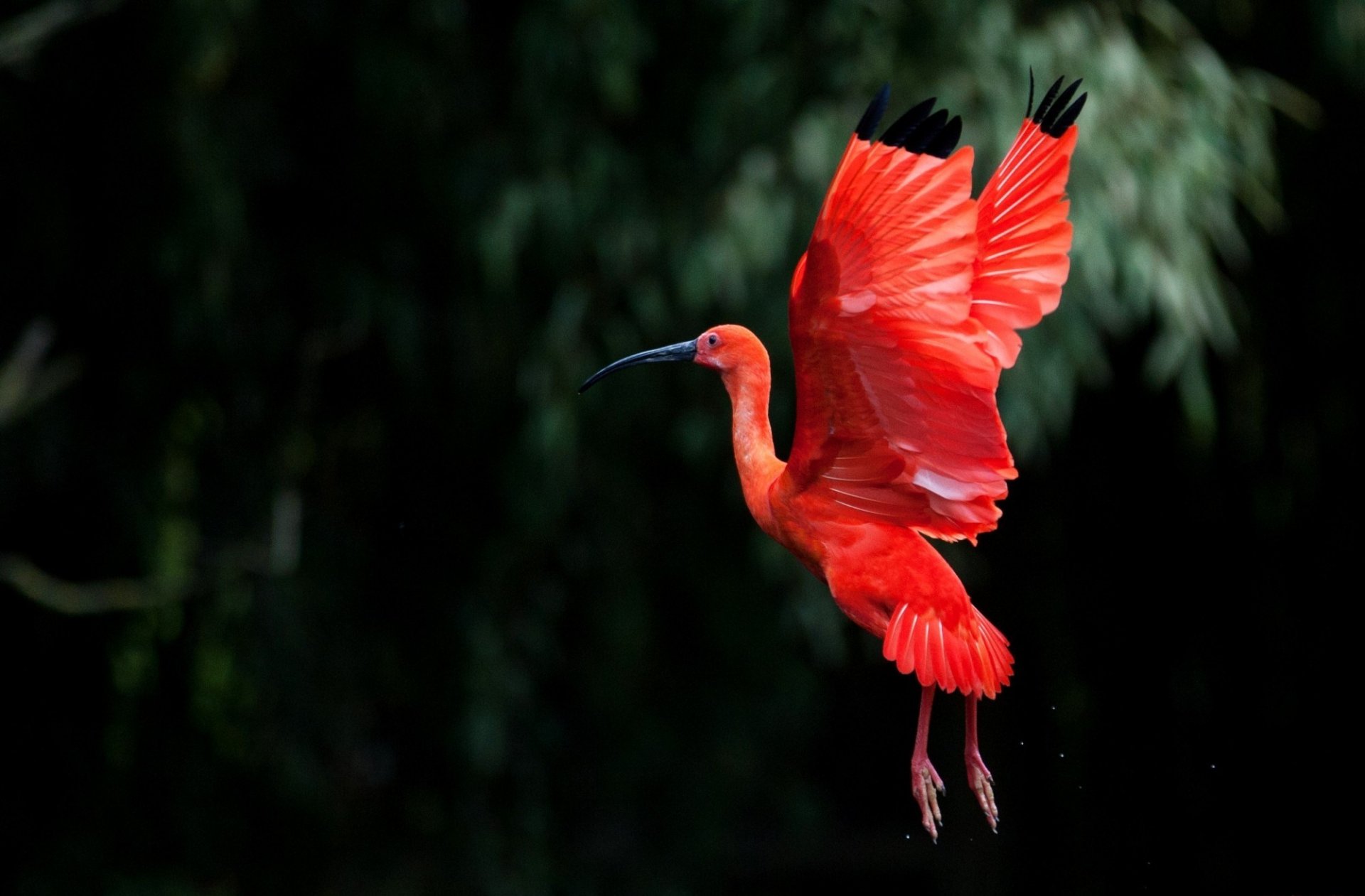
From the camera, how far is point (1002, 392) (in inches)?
119

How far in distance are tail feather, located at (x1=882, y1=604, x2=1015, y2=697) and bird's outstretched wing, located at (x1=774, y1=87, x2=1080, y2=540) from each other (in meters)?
0.08

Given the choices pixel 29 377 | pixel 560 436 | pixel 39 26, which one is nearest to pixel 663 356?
pixel 560 436

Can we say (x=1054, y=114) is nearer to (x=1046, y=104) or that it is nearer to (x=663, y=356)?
(x=1046, y=104)

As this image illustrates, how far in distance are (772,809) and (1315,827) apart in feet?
4.87

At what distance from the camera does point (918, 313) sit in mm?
1177

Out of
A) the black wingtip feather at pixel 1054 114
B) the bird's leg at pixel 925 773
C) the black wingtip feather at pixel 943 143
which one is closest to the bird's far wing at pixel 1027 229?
the black wingtip feather at pixel 1054 114

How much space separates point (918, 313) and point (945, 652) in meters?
0.29

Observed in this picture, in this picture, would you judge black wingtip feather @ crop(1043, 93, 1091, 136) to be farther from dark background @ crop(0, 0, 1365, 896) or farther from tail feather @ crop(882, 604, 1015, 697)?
dark background @ crop(0, 0, 1365, 896)

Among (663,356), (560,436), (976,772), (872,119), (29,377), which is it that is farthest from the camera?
(560,436)

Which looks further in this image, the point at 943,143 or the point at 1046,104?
the point at 1046,104

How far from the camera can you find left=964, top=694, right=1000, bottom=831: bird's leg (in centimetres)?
127

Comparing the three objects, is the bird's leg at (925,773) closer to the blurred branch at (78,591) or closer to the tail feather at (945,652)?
the tail feather at (945,652)

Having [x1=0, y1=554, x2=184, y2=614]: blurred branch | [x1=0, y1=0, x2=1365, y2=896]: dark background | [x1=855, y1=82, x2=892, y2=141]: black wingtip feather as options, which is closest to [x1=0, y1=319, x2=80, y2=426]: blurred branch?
[x1=0, y1=0, x2=1365, y2=896]: dark background

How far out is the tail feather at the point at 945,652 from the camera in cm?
126
